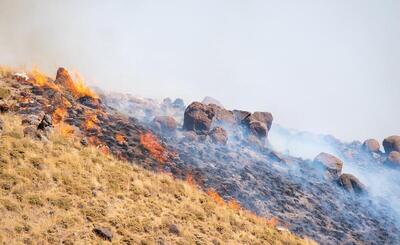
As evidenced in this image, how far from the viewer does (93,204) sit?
1573cm

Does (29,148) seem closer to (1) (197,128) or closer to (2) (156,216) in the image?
(2) (156,216)

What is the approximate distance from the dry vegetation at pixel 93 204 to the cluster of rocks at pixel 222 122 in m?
32.2

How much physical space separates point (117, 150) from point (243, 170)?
57.4 ft

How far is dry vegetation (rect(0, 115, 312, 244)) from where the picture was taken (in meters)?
13.2

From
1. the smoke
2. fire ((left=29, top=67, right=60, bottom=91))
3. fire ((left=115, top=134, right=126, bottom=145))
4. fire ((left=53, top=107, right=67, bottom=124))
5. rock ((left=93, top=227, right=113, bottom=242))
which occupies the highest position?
fire ((left=29, top=67, right=60, bottom=91))

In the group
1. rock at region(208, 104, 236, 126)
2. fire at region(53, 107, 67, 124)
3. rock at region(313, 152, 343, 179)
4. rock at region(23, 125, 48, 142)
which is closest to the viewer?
rock at region(23, 125, 48, 142)

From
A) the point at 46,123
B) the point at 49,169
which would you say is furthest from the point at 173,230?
the point at 46,123

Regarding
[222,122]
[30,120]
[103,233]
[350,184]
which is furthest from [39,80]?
[350,184]

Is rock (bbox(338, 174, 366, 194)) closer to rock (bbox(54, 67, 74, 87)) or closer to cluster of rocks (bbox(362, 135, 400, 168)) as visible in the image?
cluster of rocks (bbox(362, 135, 400, 168))

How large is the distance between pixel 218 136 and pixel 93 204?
3829 centimetres

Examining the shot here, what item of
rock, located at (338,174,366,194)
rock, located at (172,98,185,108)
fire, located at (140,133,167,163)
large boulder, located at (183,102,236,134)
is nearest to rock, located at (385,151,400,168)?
rock, located at (338,174,366,194)

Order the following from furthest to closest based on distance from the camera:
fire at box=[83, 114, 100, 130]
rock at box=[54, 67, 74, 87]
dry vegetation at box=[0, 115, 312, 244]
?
rock at box=[54, 67, 74, 87] < fire at box=[83, 114, 100, 130] < dry vegetation at box=[0, 115, 312, 244]

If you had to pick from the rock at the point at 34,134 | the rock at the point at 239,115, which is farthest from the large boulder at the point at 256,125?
the rock at the point at 34,134

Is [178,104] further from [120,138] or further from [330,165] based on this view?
[120,138]
